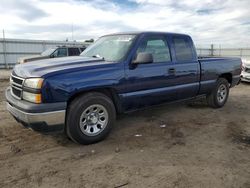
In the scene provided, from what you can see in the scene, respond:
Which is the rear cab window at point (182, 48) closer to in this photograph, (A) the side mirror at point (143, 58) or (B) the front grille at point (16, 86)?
(A) the side mirror at point (143, 58)

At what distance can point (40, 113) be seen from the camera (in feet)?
12.0

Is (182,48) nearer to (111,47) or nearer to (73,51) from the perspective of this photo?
(111,47)

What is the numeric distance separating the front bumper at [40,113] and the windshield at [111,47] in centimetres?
144

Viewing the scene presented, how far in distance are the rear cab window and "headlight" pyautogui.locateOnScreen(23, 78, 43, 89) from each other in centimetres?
300

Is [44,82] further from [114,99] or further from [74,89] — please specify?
[114,99]

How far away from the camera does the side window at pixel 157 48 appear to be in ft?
16.2

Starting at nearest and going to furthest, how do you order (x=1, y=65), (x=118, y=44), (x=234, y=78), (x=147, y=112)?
1. (x=118, y=44)
2. (x=147, y=112)
3. (x=234, y=78)
4. (x=1, y=65)

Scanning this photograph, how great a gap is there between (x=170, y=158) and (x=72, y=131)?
1.55m

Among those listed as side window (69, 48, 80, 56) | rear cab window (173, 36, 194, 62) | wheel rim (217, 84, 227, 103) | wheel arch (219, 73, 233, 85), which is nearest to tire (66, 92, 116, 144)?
rear cab window (173, 36, 194, 62)

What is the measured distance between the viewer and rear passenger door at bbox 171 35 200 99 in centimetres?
547

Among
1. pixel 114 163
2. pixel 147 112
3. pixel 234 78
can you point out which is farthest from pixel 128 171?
pixel 234 78

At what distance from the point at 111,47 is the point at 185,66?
1.70m

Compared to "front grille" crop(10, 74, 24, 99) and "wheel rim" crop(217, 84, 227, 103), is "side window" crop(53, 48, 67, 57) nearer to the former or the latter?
"wheel rim" crop(217, 84, 227, 103)

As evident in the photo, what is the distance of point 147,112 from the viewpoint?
20.7 feet
